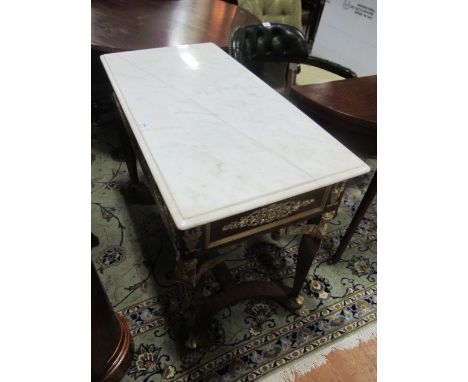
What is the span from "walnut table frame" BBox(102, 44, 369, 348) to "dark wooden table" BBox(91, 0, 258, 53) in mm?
462

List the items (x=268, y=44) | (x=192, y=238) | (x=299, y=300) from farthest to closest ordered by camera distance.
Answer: (x=268, y=44), (x=299, y=300), (x=192, y=238)

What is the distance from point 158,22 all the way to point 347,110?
1.17m

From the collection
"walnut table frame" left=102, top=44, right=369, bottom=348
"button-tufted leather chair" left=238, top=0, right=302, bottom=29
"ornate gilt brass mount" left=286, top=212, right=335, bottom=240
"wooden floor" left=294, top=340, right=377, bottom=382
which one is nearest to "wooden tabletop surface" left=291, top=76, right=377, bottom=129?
"walnut table frame" left=102, top=44, right=369, bottom=348

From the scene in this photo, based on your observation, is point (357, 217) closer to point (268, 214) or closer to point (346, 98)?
point (346, 98)

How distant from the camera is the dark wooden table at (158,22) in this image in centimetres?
143

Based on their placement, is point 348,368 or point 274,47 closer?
point 348,368

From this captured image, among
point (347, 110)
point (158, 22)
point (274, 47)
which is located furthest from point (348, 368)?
point (158, 22)

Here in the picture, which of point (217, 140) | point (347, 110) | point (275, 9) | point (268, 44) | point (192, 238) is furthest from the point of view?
point (275, 9)

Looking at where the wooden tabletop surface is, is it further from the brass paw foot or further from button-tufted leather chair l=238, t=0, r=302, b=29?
button-tufted leather chair l=238, t=0, r=302, b=29

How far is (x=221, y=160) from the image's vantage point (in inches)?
27.7

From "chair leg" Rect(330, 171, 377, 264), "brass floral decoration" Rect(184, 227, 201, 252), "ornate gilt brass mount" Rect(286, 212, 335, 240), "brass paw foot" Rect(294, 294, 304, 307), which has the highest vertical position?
"brass floral decoration" Rect(184, 227, 201, 252)

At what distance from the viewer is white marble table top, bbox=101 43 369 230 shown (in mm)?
630

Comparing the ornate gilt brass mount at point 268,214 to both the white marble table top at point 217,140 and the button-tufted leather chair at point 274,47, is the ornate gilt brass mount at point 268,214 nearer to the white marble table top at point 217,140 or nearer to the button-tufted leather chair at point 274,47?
the white marble table top at point 217,140
